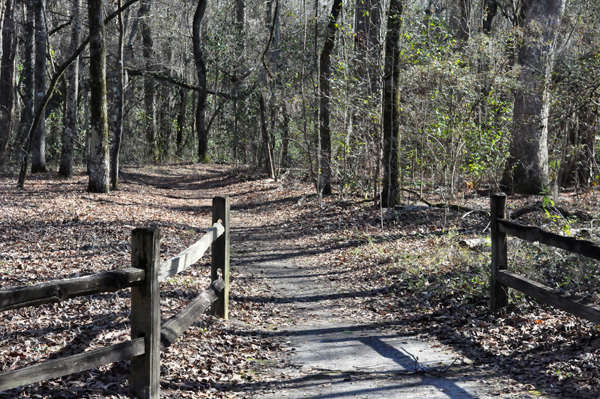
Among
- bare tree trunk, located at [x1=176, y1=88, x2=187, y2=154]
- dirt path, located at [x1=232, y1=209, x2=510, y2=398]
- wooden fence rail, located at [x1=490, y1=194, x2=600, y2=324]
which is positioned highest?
bare tree trunk, located at [x1=176, y1=88, x2=187, y2=154]

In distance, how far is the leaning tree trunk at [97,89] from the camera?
52.7 ft

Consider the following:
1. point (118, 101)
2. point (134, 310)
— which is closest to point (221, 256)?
point (134, 310)

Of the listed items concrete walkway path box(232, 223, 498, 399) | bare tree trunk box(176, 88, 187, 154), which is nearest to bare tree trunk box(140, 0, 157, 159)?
bare tree trunk box(176, 88, 187, 154)

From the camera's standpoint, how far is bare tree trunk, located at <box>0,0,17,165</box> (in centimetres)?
2295

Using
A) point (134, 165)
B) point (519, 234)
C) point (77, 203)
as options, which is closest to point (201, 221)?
point (77, 203)

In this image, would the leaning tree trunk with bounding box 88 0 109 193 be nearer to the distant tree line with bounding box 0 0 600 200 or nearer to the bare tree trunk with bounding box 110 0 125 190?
the distant tree line with bounding box 0 0 600 200

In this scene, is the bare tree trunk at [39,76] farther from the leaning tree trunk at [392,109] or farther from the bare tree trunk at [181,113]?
the bare tree trunk at [181,113]

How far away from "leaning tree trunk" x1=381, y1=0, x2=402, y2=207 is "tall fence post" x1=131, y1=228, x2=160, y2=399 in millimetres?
10155

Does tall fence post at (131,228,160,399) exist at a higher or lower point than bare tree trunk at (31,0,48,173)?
lower

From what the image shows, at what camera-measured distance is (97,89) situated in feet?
53.8

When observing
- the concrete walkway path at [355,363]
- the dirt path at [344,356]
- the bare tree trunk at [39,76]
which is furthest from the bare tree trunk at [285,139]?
the concrete walkway path at [355,363]

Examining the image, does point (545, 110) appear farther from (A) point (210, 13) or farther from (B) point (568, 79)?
(A) point (210, 13)

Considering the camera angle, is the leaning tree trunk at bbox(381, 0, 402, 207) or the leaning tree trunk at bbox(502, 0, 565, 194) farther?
the leaning tree trunk at bbox(502, 0, 565, 194)

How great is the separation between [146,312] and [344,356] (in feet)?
8.60
